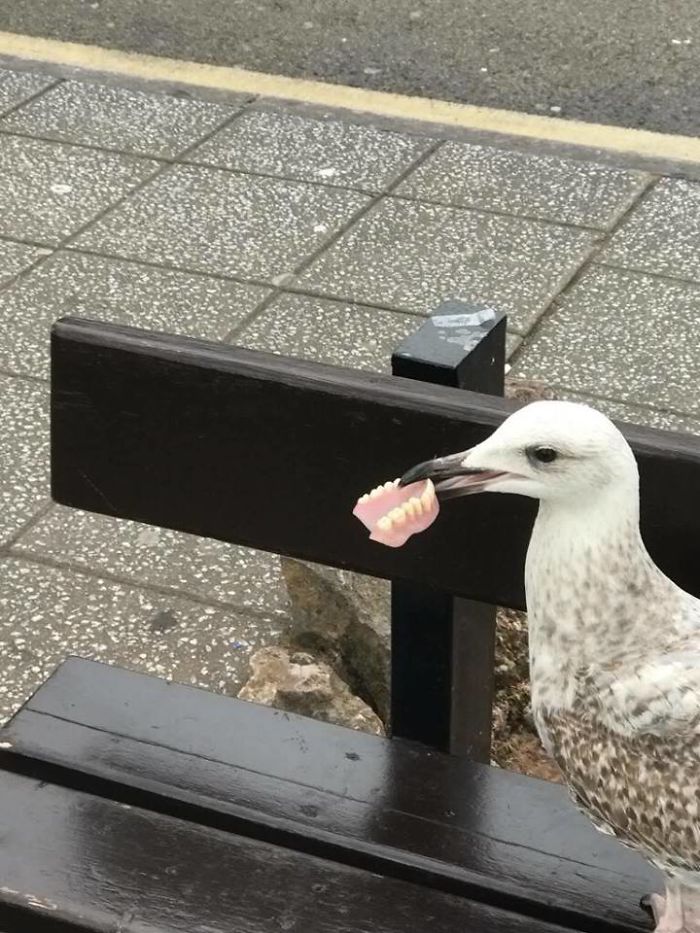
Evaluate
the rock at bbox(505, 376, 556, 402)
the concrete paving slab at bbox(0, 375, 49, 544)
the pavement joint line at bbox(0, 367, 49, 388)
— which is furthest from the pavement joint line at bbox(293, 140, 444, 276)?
the rock at bbox(505, 376, 556, 402)

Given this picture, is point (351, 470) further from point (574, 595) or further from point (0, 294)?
point (0, 294)

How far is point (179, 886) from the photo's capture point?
2.23 meters

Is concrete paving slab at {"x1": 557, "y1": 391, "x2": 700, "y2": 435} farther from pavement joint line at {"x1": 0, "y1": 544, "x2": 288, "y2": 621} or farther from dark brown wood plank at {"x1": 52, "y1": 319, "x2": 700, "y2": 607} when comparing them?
dark brown wood plank at {"x1": 52, "y1": 319, "x2": 700, "y2": 607}

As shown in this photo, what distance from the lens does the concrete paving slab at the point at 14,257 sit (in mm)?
5316

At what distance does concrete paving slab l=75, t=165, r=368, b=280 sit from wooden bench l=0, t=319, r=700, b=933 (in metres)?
2.93

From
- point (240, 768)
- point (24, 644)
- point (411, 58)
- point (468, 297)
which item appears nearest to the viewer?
point (240, 768)

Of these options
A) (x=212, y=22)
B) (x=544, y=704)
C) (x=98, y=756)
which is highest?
(x=544, y=704)

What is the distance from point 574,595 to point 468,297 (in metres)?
3.30

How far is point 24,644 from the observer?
3.68 meters

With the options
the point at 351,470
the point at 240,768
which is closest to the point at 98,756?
the point at 240,768

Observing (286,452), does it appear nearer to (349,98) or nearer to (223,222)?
(223,222)

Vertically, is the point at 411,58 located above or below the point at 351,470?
below

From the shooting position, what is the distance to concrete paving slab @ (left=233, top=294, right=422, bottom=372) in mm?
4844

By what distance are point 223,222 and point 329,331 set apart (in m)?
0.95
